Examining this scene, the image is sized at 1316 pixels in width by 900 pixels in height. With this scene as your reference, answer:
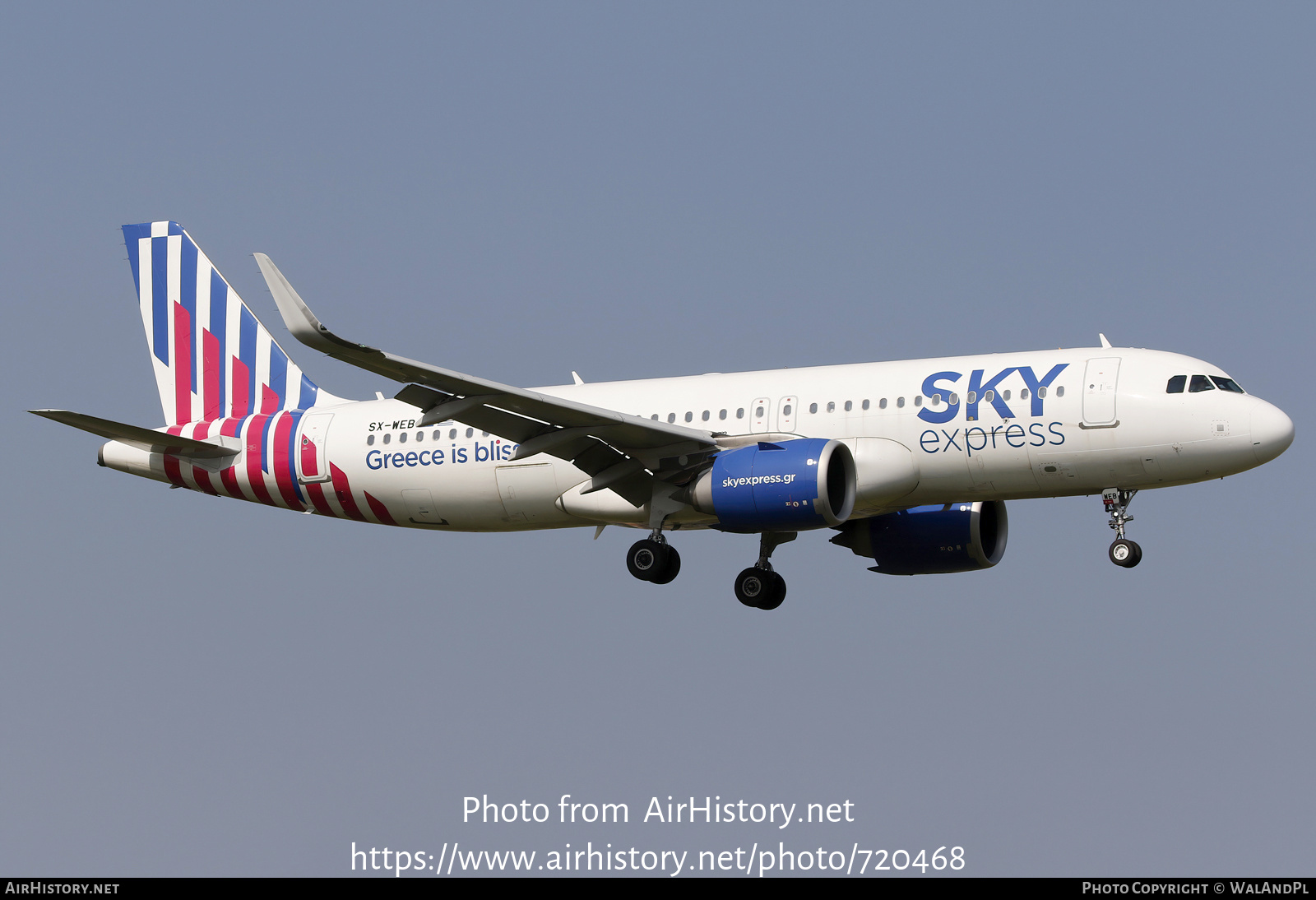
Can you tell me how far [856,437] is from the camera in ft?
109

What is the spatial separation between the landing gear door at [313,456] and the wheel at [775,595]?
9728 millimetres

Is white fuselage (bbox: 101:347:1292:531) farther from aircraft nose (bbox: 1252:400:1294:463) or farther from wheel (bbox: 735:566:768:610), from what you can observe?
wheel (bbox: 735:566:768:610)

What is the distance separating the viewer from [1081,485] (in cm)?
3238

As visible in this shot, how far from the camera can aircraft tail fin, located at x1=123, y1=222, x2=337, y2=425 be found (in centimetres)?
3975

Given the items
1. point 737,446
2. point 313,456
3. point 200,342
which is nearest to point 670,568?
point 737,446

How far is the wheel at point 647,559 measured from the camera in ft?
113

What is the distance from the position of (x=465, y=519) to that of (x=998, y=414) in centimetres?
1140

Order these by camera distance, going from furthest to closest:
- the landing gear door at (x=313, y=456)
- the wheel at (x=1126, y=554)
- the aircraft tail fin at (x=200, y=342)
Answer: the aircraft tail fin at (x=200, y=342) → the landing gear door at (x=313, y=456) → the wheel at (x=1126, y=554)

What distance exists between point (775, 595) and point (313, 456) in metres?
10.4

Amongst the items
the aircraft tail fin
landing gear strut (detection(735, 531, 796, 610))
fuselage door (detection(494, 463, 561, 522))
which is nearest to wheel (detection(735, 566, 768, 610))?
landing gear strut (detection(735, 531, 796, 610))

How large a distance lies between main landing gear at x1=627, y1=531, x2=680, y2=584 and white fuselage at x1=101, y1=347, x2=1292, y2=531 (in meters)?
0.58

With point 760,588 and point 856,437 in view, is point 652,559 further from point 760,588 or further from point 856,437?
point 856,437

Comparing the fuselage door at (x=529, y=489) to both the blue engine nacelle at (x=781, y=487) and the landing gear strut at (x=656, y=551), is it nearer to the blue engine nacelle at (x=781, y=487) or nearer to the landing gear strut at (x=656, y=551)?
the landing gear strut at (x=656, y=551)

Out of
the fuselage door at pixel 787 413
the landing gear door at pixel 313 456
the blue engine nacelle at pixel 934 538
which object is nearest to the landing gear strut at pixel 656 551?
the fuselage door at pixel 787 413
